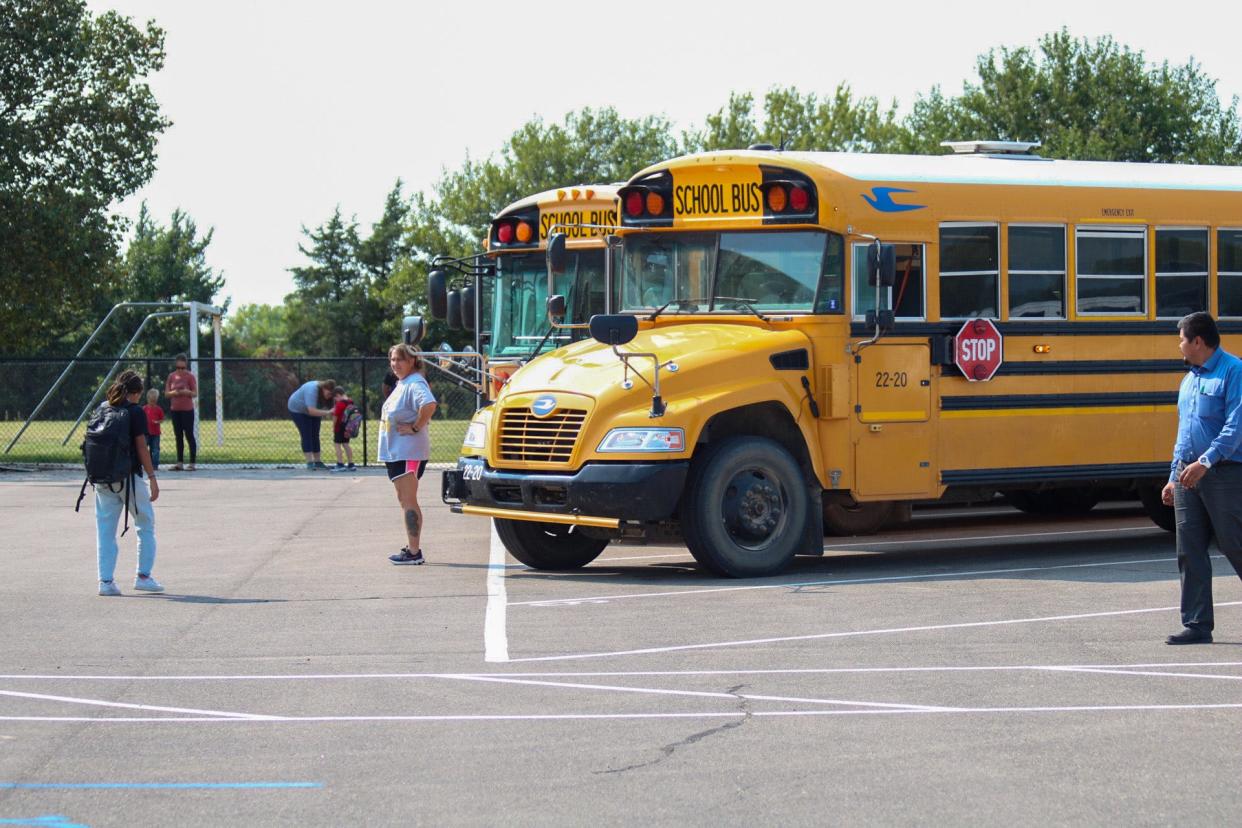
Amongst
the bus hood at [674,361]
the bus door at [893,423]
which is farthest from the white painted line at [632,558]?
the bus hood at [674,361]

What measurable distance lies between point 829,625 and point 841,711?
8.62 ft

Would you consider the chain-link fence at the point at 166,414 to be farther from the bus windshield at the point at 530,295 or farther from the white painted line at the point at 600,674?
the white painted line at the point at 600,674

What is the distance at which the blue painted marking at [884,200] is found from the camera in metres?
12.9

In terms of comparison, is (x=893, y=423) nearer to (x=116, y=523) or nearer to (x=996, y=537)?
(x=996, y=537)

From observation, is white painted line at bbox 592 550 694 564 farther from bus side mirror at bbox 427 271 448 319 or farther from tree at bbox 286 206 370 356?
tree at bbox 286 206 370 356

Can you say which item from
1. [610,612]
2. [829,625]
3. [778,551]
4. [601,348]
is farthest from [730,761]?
[601,348]

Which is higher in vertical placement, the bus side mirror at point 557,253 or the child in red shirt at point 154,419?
the bus side mirror at point 557,253

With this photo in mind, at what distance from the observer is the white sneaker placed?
12312 millimetres

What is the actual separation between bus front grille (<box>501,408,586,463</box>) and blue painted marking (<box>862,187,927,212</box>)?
274 cm

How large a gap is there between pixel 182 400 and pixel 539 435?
641 inches

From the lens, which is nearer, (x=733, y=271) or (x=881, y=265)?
(x=881, y=265)

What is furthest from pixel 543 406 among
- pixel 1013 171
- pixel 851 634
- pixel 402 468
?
pixel 1013 171

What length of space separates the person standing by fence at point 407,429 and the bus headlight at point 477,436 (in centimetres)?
60

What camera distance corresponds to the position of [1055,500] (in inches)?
665
